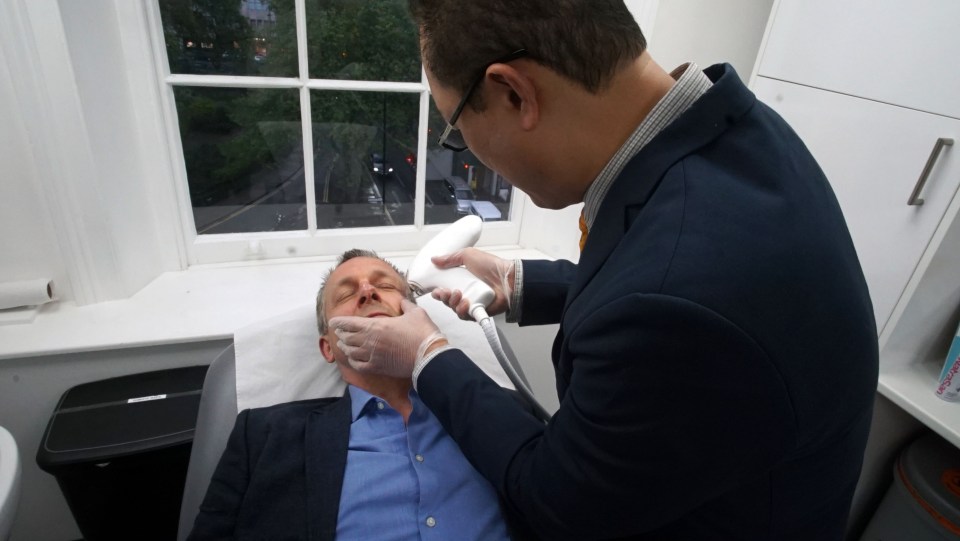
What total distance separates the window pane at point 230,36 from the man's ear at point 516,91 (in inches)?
45.9

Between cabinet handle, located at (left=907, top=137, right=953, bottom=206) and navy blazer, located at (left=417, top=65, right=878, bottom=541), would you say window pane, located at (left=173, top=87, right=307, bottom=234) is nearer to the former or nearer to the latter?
navy blazer, located at (left=417, top=65, right=878, bottom=541)

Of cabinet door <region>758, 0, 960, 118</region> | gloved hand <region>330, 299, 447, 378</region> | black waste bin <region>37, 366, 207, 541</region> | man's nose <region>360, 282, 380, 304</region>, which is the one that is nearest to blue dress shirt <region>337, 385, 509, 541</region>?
gloved hand <region>330, 299, 447, 378</region>

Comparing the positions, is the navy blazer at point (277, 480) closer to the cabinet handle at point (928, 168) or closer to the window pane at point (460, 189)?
the window pane at point (460, 189)

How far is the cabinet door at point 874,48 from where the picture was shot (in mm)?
1073

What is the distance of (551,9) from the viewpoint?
62 centimetres

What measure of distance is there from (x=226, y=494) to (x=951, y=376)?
174 centimetres

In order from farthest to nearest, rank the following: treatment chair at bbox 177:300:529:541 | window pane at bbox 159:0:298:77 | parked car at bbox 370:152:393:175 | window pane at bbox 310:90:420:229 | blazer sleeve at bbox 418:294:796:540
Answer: parked car at bbox 370:152:393:175
window pane at bbox 310:90:420:229
window pane at bbox 159:0:298:77
treatment chair at bbox 177:300:529:541
blazer sleeve at bbox 418:294:796:540

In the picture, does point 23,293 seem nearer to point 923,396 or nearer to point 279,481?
point 279,481

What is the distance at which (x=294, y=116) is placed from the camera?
166 cm

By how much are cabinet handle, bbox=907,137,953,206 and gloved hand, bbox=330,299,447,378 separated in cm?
113

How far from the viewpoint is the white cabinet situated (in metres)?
1.10

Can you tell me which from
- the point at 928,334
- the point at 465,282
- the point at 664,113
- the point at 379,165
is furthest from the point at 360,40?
the point at 928,334

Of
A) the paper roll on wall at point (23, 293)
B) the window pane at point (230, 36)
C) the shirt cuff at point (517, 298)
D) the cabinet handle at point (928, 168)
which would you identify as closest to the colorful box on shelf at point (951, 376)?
the cabinet handle at point (928, 168)

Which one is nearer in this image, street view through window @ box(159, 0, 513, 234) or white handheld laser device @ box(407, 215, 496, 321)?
white handheld laser device @ box(407, 215, 496, 321)
